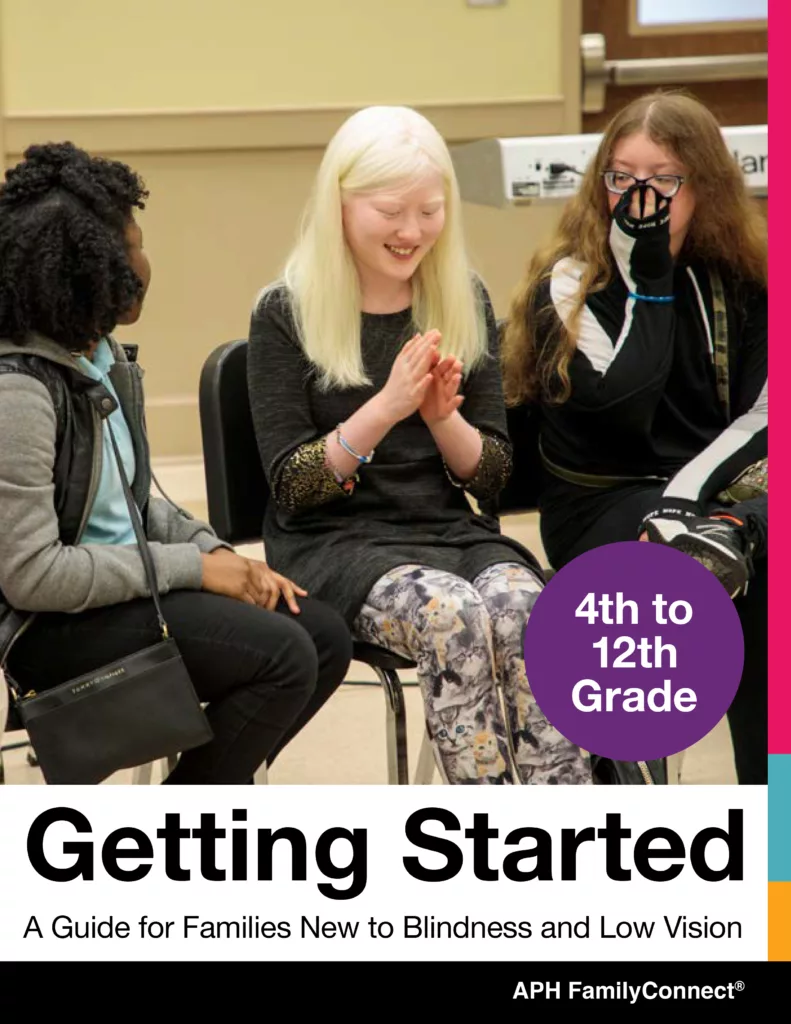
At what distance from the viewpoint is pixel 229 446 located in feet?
6.49

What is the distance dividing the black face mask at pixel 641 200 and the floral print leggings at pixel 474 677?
565 millimetres

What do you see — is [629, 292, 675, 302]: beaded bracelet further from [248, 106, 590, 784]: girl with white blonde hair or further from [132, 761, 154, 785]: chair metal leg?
[132, 761, 154, 785]: chair metal leg

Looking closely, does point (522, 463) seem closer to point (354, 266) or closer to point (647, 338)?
point (647, 338)

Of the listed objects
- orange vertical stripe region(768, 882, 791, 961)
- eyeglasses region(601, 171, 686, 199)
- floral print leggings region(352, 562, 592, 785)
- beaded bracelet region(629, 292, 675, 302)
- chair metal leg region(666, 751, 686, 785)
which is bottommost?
orange vertical stripe region(768, 882, 791, 961)

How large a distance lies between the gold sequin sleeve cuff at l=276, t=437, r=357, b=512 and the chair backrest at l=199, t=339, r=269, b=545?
0.15 metres

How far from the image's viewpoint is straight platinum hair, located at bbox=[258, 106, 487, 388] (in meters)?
1.82

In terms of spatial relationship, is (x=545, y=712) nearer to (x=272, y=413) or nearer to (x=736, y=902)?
(x=736, y=902)

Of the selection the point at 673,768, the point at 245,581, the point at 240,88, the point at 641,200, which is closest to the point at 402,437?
the point at 245,581

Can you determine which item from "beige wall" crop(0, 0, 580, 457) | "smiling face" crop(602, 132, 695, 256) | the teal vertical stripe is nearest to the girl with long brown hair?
"smiling face" crop(602, 132, 695, 256)

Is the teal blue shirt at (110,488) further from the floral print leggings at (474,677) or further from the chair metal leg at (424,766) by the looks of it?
the chair metal leg at (424,766)

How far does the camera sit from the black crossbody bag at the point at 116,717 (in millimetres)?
1483

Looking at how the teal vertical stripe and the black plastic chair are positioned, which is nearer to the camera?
the teal vertical stripe

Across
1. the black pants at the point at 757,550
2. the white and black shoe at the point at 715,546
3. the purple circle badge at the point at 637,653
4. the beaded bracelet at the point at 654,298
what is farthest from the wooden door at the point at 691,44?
the purple circle badge at the point at 637,653
